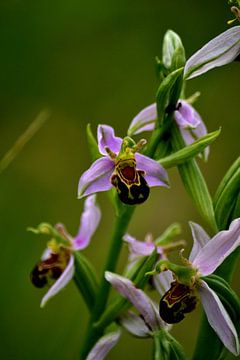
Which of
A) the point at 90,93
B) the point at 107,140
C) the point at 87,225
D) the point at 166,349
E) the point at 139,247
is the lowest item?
the point at 166,349

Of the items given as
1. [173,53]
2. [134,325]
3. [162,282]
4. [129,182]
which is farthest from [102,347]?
[173,53]

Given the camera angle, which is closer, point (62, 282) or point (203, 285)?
point (203, 285)

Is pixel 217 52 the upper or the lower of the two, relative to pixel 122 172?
upper

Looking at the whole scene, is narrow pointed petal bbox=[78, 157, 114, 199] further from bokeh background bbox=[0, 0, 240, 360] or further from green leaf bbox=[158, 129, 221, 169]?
bokeh background bbox=[0, 0, 240, 360]

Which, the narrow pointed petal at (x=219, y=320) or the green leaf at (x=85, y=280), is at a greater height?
the green leaf at (x=85, y=280)

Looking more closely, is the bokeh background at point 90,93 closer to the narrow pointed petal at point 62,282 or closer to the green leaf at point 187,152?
the narrow pointed petal at point 62,282

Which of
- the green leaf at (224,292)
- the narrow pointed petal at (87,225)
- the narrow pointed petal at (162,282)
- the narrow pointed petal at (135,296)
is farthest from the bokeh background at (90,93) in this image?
the green leaf at (224,292)

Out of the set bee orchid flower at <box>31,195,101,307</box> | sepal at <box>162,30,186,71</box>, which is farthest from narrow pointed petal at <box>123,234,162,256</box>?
sepal at <box>162,30,186,71</box>

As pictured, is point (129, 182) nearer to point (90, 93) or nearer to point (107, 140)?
point (107, 140)
